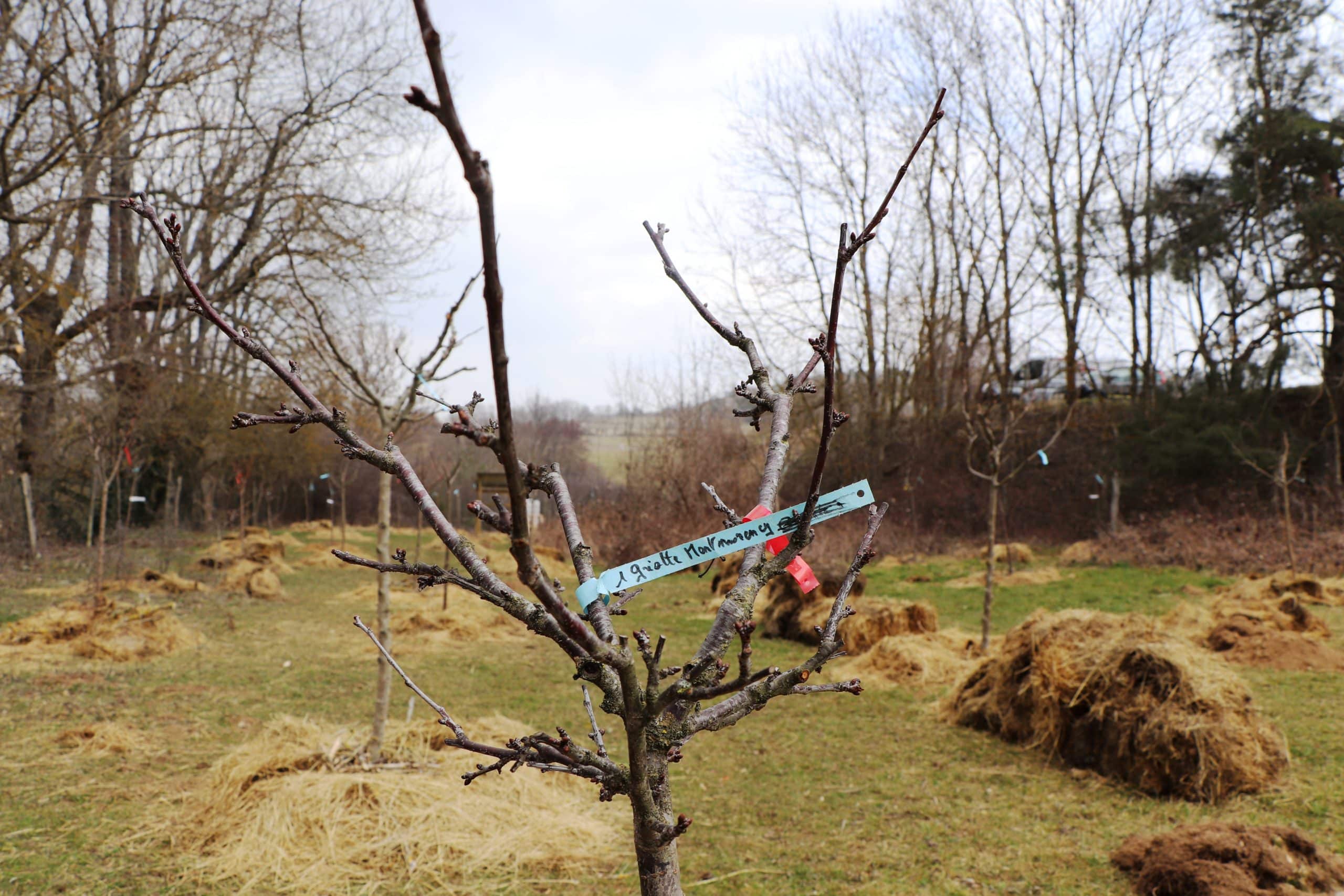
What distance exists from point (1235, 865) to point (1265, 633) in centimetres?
521

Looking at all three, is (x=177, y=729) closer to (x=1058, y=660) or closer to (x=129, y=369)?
(x=1058, y=660)

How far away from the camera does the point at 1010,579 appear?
13438 millimetres

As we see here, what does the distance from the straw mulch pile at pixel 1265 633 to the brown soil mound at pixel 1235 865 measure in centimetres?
→ 436

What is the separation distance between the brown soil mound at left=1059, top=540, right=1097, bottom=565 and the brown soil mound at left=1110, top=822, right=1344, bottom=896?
1268 centimetres

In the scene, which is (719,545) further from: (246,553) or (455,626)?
(246,553)

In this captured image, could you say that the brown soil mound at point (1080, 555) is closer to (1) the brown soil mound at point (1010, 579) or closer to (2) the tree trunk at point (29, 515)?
(1) the brown soil mound at point (1010, 579)

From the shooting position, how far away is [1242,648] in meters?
7.55

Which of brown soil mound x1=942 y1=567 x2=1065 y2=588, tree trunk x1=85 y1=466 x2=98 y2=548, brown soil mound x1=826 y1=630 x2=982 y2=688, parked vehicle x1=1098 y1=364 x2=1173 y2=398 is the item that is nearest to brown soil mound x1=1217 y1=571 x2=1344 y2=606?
brown soil mound x1=942 y1=567 x2=1065 y2=588

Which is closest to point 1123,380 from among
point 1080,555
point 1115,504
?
point 1115,504

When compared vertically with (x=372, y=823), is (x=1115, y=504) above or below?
above

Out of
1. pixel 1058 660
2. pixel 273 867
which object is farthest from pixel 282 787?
pixel 1058 660

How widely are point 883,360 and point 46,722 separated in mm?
18821

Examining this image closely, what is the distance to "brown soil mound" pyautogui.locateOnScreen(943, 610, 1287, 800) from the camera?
464cm

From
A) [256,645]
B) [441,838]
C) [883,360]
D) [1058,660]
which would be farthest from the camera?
[883,360]
